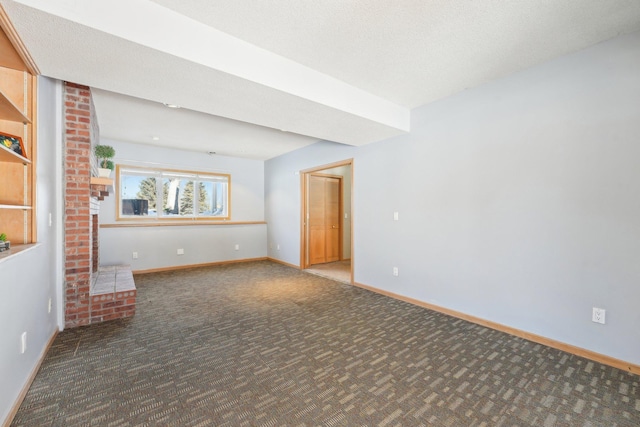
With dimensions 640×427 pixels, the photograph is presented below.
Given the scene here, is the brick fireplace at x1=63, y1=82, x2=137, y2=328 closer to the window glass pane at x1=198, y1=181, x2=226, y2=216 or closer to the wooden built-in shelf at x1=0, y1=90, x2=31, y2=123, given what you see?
the wooden built-in shelf at x1=0, y1=90, x2=31, y2=123

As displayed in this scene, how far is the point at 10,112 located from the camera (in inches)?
67.0

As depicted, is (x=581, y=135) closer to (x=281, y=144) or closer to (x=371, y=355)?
(x=371, y=355)

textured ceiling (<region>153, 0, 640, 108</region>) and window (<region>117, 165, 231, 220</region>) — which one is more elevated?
textured ceiling (<region>153, 0, 640, 108</region>)

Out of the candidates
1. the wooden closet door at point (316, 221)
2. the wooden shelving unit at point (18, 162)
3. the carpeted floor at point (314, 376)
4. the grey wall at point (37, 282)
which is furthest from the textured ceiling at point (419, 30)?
the wooden closet door at point (316, 221)

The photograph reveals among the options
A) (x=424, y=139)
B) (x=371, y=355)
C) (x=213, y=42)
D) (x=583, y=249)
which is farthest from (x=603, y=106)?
(x=213, y=42)

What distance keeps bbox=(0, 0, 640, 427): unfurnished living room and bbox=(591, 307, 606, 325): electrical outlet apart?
21 millimetres

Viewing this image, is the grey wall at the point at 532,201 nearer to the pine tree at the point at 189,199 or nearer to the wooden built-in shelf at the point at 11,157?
the wooden built-in shelf at the point at 11,157

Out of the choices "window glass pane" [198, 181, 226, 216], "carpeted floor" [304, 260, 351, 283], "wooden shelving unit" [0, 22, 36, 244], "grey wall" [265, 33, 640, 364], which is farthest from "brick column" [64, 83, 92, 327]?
"grey wall" [265, 33, 640, 364]

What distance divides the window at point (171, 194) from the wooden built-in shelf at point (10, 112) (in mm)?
3624

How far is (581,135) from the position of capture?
227 centimetres

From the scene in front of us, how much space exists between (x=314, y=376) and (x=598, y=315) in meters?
2.31

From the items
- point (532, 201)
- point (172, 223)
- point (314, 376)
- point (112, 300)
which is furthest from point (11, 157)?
point (532, 201)

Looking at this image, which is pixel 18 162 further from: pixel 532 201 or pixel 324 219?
pixel 324 219

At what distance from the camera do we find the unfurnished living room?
Result: 1.68 metres
